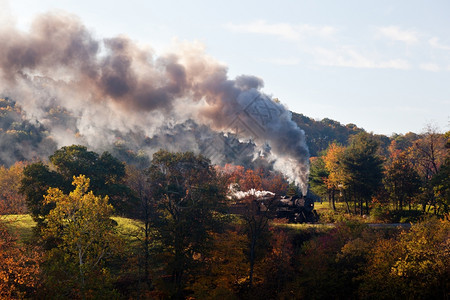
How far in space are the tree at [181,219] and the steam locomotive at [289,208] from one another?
8.59 m

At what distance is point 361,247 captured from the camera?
2591cm

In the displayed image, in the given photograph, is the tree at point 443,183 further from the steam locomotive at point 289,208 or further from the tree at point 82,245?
the tree at point 82,245

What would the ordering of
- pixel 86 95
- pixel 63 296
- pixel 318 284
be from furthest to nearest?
pixel 86 95 < pixel 318 284 < pixel 63 296

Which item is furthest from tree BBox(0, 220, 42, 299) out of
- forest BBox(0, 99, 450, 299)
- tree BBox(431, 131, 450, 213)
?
tree BBox(431, 131, 450, 213)

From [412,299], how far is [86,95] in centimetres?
4106

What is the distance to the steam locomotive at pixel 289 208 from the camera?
40000 mm

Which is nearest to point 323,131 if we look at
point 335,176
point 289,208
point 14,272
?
point 335,176

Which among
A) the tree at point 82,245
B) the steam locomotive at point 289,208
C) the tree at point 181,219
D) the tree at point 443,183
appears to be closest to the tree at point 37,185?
the tree at point 82,245

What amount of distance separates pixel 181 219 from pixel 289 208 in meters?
16.8

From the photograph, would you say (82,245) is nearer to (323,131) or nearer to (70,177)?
(70,177)

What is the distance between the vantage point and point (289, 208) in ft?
134

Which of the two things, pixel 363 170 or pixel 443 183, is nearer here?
pixel 443 183

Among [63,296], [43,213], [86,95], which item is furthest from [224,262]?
[86,95]

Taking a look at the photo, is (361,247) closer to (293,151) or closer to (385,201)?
(293,151)
